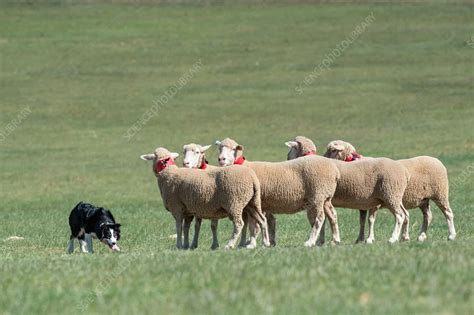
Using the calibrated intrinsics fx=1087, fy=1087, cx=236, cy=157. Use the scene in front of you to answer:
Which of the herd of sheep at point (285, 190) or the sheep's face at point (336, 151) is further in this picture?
the sheep's face at point (336, 151)

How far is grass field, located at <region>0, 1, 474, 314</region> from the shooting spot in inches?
355

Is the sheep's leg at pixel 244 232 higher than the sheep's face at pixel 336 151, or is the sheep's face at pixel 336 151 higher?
the sheep's face at pixel 336 151

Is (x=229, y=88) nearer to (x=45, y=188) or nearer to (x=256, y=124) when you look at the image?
(x=256, y=124)

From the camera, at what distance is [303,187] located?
14531mm

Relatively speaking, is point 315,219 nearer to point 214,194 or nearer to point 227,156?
point 214,194

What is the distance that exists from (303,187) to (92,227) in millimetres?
3607

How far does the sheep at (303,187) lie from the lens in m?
14.4

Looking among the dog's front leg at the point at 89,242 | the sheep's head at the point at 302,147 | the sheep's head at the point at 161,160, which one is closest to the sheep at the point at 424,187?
the sheep's head at the point at 302,147

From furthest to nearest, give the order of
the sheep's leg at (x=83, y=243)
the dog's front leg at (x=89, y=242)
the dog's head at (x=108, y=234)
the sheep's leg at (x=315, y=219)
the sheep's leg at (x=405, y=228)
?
the sheep's leg at (x=83, y=243)
the dog's front leg at (x=89, y=242)
the dog's head at (x=108, y=234)
the sheep's leg at (x=405, y=228)
the sheep's leg at (x=315, y=219)

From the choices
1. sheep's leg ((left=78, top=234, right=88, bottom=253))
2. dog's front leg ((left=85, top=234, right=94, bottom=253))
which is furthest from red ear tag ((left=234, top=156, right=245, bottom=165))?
sheep's leg ((left=78, top=234, right=88, bottom=253))

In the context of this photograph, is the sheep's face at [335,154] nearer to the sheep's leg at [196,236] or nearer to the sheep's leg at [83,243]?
the sheep's leg at [196,236]

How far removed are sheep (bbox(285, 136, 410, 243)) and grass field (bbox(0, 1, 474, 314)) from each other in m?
0.75

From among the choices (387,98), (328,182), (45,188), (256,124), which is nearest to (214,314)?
(328,182)

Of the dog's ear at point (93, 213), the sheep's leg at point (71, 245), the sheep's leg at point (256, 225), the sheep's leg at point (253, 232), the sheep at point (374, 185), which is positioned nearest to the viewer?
the sheep's leg at point (256, 225)
